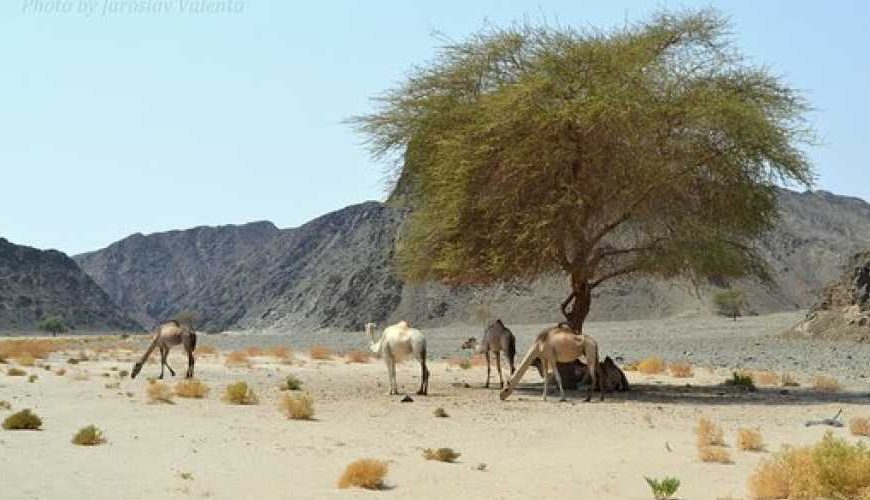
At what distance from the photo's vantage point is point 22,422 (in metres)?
17.7

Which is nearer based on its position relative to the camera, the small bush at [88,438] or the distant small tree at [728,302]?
the small bush at [88,438]

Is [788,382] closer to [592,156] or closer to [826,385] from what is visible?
[826,385]

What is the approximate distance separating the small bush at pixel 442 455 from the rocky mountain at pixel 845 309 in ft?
159

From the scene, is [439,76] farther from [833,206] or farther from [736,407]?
[833,206]

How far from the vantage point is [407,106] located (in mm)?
28453

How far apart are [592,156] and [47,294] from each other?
140 m

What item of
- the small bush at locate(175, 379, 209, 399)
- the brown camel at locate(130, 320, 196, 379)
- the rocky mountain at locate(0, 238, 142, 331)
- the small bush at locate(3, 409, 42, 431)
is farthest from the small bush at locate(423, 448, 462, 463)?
the rocky mountain at locate(0, 238, 142, 331)

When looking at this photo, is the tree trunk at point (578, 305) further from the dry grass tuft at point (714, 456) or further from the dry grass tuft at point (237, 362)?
Result: the dry grass tuft at point (237, 362)

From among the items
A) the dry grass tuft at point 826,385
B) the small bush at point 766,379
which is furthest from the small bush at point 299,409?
the small bush at point 766,379

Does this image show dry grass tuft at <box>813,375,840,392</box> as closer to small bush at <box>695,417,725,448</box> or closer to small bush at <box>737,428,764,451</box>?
small bush at <box>695,417,725,448</box>

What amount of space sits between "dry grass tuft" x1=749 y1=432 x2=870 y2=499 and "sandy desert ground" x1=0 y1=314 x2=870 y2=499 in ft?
1.92

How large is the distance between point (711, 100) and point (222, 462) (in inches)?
622

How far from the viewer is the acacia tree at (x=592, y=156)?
25109mm

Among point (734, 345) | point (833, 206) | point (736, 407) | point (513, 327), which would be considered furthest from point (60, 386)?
point (833, 206)
